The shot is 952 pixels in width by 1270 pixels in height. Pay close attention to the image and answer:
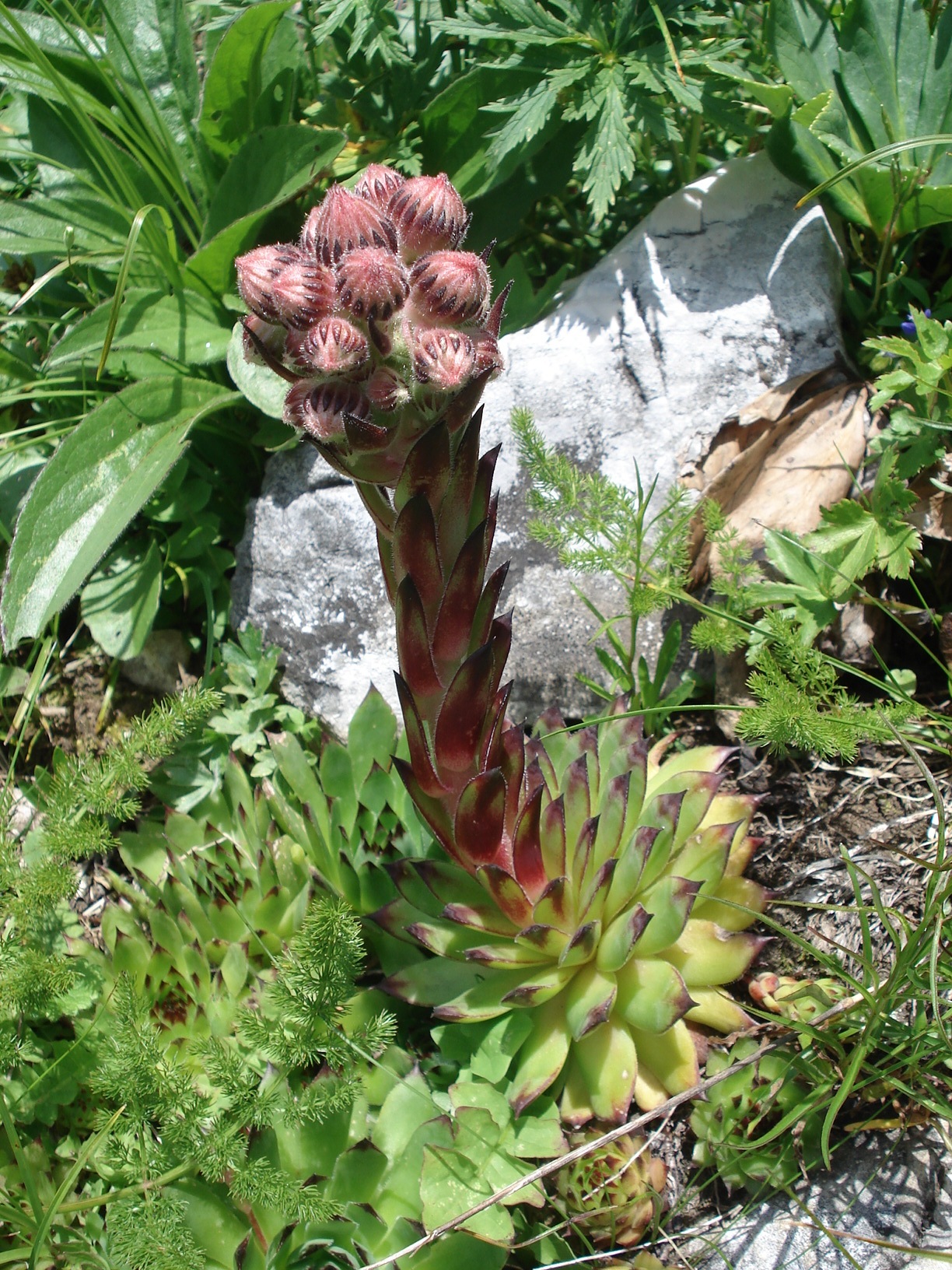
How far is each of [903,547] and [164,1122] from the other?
7.23ft

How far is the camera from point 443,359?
1505 millimetres

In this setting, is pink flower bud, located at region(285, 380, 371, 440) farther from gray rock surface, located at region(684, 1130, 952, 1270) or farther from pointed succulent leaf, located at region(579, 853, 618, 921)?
gray rock surface, located at region(684, 1130, 952, 1270)

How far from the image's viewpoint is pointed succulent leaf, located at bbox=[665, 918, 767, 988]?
2.24 meters

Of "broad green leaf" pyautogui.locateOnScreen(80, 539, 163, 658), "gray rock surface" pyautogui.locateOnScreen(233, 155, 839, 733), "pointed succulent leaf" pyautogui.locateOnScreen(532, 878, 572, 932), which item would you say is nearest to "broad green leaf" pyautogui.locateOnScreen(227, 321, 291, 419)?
"gray rock surface" pyautogui.locateOnScreen(233, 155, 839, 733)

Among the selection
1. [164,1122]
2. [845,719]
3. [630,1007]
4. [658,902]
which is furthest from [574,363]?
[164,1122]

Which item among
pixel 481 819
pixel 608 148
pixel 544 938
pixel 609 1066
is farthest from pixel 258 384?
pixel 609 1066

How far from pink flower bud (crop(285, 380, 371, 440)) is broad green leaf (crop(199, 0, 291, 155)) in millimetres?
2040

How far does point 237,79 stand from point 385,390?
219 centimetres

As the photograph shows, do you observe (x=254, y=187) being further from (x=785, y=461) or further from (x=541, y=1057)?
(x=541, y=1057)

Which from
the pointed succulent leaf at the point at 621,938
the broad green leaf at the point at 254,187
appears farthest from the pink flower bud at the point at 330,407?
the broad green leaf at the point at 254,187

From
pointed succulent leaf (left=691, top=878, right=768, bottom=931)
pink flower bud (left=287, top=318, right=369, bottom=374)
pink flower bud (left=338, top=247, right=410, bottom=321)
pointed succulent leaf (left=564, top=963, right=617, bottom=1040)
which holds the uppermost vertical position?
pink flower bud (left=338, top=247, right=410, bottom=321)

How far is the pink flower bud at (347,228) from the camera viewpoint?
161cm

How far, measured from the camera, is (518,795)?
2.18 metres

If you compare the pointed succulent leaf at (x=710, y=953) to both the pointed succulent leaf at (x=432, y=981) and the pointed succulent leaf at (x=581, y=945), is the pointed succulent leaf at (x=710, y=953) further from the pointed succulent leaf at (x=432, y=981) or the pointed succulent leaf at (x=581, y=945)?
the pointed succulent leaf at (x=432, y=981)
